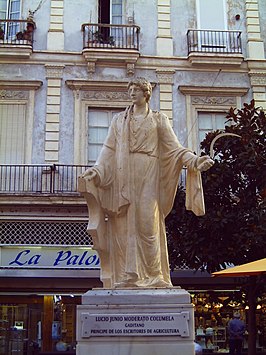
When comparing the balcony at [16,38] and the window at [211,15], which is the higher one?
the window at [211,15]

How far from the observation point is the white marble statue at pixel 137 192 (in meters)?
5.95

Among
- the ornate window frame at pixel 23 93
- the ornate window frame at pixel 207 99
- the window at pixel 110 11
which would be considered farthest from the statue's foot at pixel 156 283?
the window at pixel 110 11

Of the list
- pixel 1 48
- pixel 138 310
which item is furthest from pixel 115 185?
pixel 1 48

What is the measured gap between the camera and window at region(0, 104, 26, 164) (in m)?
16.5

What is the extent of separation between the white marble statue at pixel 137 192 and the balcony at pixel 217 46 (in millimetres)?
11200

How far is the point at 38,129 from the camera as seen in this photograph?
1667cm

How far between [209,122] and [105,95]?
307 centimetres

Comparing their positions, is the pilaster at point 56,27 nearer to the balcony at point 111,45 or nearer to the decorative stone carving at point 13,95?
the balcony at point 111,45

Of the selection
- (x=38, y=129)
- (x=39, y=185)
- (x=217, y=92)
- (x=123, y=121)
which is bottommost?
(x=123, y=121)

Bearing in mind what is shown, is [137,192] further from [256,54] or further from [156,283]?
[256,54]

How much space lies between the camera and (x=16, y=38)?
17109mm

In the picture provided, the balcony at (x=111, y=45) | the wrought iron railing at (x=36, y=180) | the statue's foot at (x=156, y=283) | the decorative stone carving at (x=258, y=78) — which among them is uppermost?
the balcony at (x=111, y=45)

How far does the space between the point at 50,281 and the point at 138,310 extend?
1112 centimetres

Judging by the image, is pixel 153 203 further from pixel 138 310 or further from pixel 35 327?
pixel 35 327
